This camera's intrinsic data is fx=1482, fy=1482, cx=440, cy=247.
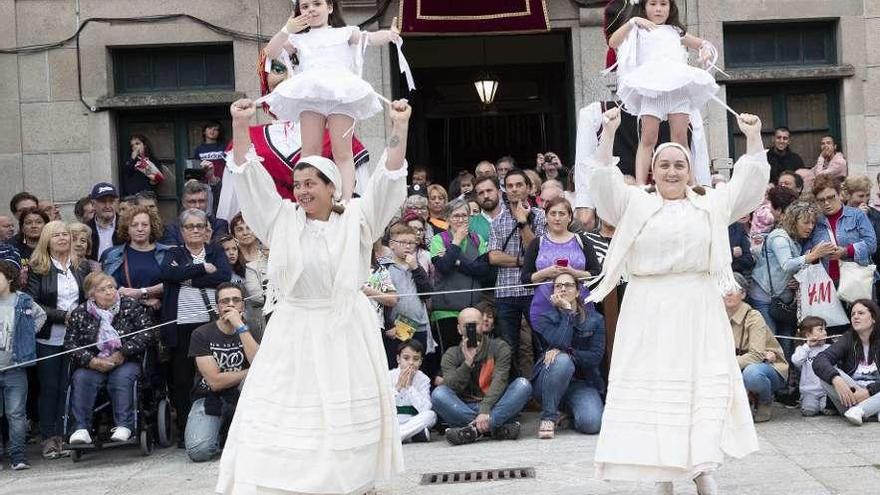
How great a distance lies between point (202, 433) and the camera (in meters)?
10.9

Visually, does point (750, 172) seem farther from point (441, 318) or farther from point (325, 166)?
point (441, 318)

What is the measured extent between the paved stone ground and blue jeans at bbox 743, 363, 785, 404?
0.23m

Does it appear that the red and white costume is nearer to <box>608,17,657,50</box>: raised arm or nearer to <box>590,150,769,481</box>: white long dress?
<box>608,17,657,50</box>: raised arm

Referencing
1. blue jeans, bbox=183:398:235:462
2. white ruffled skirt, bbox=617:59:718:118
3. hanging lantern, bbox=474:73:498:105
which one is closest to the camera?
white ruffled skirt, bbox=617:59:718:118

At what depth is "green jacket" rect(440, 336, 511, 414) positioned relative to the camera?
11.2m

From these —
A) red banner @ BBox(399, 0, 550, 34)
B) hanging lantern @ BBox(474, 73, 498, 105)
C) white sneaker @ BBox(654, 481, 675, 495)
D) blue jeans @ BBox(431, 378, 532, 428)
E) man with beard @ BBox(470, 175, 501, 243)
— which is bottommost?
white sneaker @ BBox(654, 481, 675, 495)

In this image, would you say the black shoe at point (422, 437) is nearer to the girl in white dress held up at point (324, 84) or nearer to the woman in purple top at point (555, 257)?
the woman in purple top at point (555, 257)

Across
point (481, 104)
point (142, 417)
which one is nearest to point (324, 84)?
point (142, 417)

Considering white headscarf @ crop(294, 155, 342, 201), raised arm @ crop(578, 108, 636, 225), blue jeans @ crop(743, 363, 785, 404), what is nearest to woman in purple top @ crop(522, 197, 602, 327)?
blue jeans @ crop(743, 363, 785, 404)

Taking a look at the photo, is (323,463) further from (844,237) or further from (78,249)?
(844,237)

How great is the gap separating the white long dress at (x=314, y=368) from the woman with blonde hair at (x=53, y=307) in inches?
161

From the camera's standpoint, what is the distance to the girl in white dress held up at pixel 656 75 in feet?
30.6

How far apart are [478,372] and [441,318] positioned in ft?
2.26

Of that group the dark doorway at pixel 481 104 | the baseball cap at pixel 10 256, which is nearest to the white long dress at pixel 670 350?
the baseball cap at pixel 10 256
